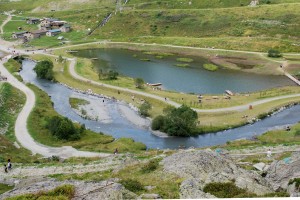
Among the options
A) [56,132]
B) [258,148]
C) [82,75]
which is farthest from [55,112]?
[258,148]

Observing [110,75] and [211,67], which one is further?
[211,67]

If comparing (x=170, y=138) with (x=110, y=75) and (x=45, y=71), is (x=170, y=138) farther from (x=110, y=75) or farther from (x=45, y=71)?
(x=45, y=71)

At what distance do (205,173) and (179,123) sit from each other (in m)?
42.1

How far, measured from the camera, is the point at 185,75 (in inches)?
5167

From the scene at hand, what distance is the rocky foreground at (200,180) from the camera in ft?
108

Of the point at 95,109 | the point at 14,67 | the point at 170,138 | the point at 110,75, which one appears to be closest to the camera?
the point at 170,138

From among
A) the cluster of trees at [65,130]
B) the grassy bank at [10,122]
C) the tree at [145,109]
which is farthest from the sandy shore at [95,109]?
the grassy bank at [10,122]

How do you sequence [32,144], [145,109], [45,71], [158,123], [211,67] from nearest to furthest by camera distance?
[32,144]
[158,123]
[145,109]
[45,71]
[211,67]

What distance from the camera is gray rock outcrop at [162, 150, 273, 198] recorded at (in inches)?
1377

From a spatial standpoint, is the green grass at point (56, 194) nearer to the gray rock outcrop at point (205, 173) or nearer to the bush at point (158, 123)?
the gray rock outcrop at point (205, 173)

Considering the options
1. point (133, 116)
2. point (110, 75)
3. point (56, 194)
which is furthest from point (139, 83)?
point (56, 194)

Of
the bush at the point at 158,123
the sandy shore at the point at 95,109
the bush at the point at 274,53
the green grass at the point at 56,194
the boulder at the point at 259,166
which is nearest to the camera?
the green grass at the point at 56,194

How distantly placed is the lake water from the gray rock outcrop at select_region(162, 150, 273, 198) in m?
69.9

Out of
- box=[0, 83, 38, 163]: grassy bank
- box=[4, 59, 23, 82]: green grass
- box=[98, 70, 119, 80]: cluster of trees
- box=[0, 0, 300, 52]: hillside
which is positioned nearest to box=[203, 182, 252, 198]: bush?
box=[0, 83, 38, 163]: grassy bank
